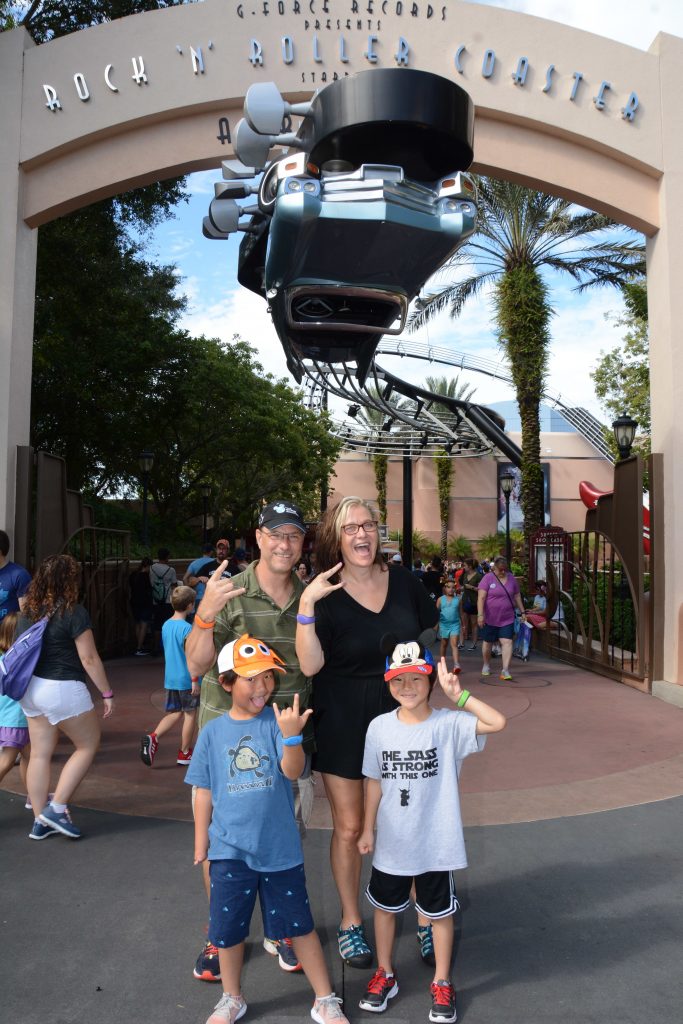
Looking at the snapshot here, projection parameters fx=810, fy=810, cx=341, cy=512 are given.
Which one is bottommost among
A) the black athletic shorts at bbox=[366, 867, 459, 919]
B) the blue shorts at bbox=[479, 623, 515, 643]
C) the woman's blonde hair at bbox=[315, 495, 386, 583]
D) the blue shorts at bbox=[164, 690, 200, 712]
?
the black athletic shorts at bbox=[366, 867, 459, 919]

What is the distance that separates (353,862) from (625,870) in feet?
5.81

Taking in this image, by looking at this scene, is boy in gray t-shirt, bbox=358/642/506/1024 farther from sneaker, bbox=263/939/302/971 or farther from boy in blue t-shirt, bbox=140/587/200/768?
boy in blue t-shirt, bbox=140/587/200/768

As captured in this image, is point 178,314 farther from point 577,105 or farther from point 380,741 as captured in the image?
point 380,741

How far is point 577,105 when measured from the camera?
946 cm

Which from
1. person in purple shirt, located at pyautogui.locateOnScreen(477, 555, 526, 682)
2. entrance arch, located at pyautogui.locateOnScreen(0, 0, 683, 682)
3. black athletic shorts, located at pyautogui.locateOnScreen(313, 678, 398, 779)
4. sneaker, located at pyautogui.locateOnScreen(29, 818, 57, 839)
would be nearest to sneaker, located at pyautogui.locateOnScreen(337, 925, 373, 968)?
black athletic shorts, located at pyautogui.locateOnScreen(313, 678, 398, 779)

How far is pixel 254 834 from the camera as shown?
9.16 ft

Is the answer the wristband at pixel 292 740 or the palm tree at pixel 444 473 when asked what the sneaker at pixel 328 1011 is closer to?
the wristband at pixel 292 740

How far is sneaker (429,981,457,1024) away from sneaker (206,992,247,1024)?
67 centimetres

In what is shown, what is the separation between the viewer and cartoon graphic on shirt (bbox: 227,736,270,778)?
2877 millimetres

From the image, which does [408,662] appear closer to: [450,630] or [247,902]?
[247,902]

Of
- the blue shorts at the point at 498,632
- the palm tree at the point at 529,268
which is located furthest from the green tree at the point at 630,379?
the blue shorts at the point at 498,632

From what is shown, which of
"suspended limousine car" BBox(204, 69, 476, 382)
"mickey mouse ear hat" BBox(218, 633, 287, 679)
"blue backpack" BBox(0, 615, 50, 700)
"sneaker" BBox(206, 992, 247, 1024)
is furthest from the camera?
"suspended limousine car" BBox(204, 69, 476, 382)

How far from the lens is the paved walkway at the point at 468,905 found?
2.97 m

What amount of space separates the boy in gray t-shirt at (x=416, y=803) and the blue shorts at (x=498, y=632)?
7.69m
